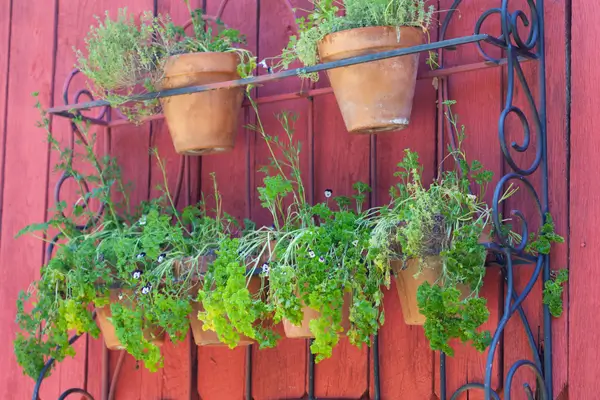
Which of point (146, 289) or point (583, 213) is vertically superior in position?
point (583, 213)

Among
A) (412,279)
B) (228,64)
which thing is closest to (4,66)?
(228,64)

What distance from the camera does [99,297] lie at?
299cm

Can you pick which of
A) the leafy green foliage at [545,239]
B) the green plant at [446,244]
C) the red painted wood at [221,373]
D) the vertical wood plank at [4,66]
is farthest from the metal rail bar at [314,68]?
the red painted wood at [221,373]

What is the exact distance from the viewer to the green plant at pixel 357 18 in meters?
2.75

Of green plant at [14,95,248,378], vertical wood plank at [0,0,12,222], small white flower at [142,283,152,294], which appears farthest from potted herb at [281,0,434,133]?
vertical wood plank at [0,0,12,222]

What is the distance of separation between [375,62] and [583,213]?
0.72 metres

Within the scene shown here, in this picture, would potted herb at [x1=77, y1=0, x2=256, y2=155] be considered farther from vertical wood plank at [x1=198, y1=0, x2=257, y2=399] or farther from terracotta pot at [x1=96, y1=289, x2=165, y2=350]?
terracotta pot at [x1=96, y1=289, x2=165, y2=350]

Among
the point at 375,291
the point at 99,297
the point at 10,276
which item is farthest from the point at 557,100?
the point at 10,276

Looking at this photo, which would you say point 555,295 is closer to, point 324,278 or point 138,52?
point 324,278

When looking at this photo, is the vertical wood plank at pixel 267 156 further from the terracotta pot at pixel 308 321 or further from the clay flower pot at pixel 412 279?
the clay flower pot at pixel 412 279

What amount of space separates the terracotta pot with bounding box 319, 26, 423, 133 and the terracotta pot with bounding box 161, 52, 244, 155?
43 cm

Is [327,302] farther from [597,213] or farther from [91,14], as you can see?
[91,14]

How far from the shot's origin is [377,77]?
274 centimetres

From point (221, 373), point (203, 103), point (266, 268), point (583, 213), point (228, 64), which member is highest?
point (228, 64)
